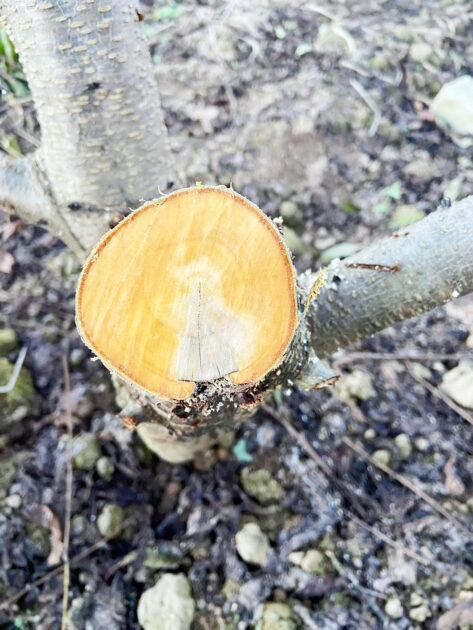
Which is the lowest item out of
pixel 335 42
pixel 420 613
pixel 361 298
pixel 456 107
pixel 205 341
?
pixel 420 613

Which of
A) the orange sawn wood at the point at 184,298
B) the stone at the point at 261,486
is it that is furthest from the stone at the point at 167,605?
the orange sawn wood at the point at 184,298

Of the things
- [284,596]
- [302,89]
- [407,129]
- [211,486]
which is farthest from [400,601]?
[302,89]

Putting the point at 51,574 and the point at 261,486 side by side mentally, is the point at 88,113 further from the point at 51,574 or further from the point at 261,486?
the point at 51,574

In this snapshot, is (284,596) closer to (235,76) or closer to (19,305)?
(19,305)

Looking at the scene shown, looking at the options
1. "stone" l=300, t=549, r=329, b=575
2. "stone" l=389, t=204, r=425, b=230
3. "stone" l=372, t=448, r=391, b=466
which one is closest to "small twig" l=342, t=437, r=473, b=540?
"stone" l=372, t=448, r=391, b=466

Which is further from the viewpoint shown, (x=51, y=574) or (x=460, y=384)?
(x=460, y=384)

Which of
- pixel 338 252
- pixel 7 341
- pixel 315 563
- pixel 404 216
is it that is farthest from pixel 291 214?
pixel 315 563

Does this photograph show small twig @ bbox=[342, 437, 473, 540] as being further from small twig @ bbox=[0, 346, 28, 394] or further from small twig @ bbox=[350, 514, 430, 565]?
small twig @ bbox=[0, 346, 28, 394]
